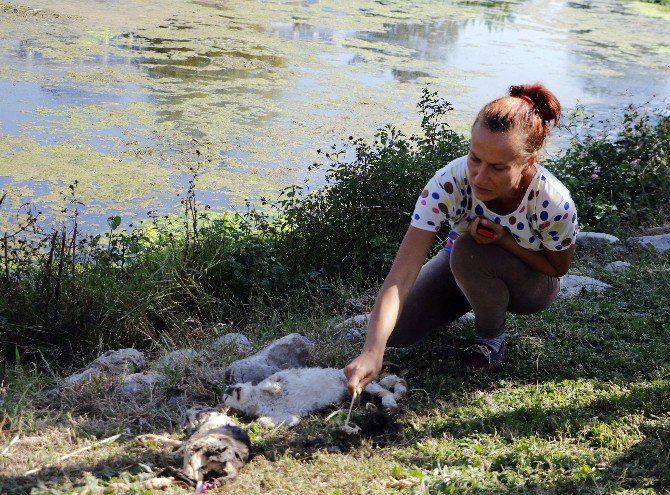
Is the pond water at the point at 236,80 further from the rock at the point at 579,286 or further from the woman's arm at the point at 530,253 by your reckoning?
the woman's arm at the point at 530,253

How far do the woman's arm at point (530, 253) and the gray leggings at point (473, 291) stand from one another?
4cm

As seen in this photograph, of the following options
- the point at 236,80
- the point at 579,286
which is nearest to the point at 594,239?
the point at 579,286

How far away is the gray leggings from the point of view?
9.71ft

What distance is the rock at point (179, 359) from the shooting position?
3172 mm

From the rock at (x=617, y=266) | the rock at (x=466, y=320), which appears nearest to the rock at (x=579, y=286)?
the rock at (x=617, y=266)

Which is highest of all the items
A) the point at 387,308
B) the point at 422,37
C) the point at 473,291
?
the point at 422,37

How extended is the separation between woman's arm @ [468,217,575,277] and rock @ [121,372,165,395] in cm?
132

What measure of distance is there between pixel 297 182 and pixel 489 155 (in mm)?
4179

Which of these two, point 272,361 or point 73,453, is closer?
point 73,453

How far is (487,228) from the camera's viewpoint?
2855 mm

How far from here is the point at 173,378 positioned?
120 inches

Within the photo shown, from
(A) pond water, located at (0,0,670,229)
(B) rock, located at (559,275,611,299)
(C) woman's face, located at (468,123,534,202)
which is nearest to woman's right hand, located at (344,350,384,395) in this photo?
(C) woman's face, located at (468,123,534,202)

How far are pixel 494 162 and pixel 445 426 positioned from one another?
90 centimetres

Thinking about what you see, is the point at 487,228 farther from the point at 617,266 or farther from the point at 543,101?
the point at 617,266
